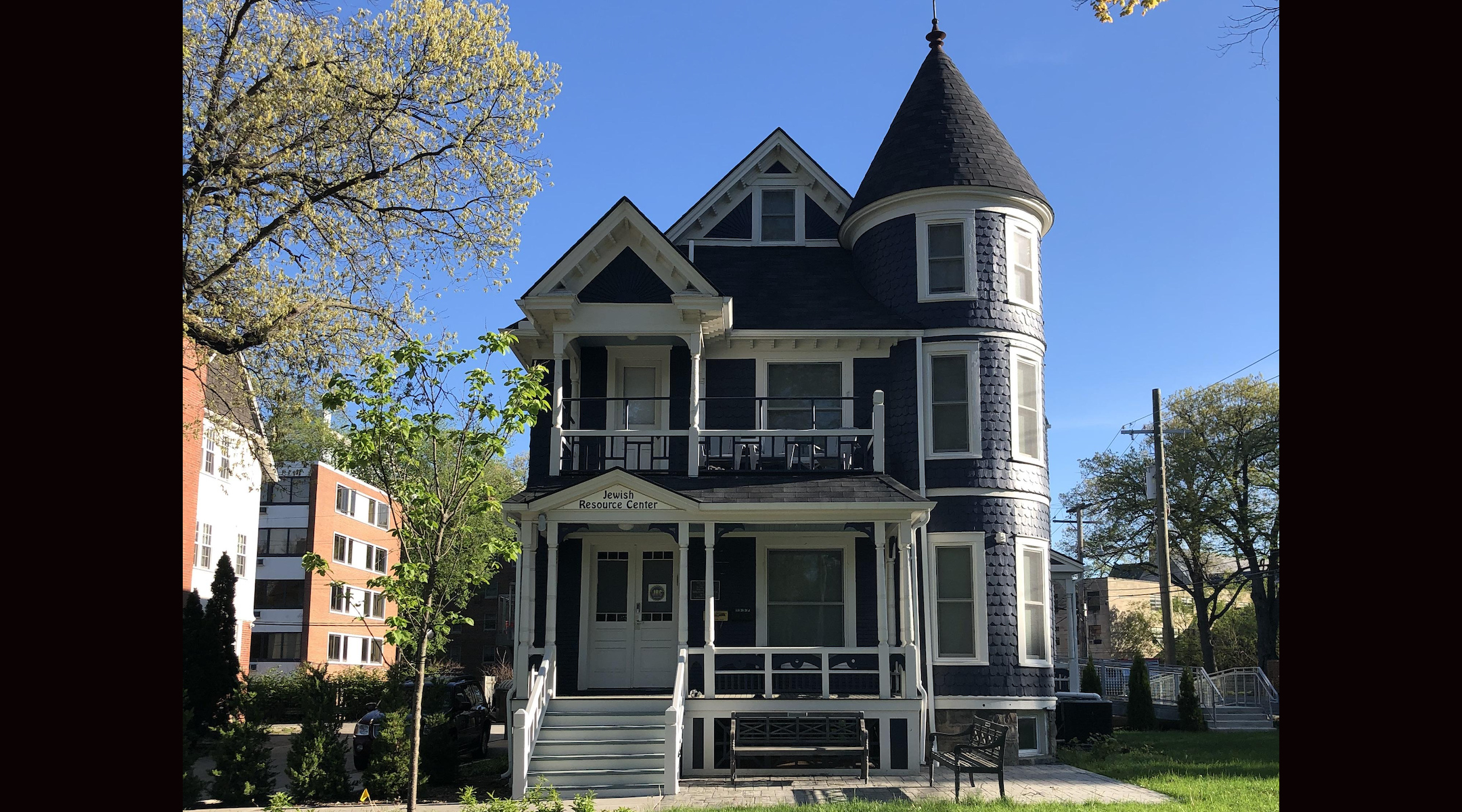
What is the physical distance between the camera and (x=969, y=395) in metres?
19.0

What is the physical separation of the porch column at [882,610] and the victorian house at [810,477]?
0.03 meters

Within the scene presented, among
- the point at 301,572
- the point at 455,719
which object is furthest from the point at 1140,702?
the point at 301,572

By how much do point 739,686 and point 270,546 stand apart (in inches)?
1441

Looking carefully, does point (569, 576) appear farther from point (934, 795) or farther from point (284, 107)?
point (284, 107)

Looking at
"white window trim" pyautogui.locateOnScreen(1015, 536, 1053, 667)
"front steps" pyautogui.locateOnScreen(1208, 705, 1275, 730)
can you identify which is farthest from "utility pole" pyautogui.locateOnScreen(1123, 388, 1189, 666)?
"white window trim" pyautogui.locateOnScreen(1015, 536, 1053, 667)

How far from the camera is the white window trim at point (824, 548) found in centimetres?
1836

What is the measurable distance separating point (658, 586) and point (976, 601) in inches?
206

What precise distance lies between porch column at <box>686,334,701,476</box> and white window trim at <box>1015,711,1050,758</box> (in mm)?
6564

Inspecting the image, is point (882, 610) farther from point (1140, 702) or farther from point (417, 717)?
point (1140, 702)

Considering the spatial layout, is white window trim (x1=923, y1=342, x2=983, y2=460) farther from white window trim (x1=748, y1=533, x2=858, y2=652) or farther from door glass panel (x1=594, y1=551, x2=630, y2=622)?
door glass panel (x1=594, y1=551, x2=630, y2=622)

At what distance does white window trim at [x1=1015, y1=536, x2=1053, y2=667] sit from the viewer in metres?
18.2

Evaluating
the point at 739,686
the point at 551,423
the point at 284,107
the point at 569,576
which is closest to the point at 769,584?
the point at 739,686

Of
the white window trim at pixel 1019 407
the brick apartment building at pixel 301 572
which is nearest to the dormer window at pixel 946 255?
the white window trim at pixel 1019 407

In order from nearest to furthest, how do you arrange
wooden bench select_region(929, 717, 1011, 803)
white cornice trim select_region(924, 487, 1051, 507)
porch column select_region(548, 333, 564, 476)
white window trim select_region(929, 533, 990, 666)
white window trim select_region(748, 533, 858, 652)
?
wooden bench select_region(929, 717, 1011, 803) < porch column select_region(548, 333, 564, 476) < white window trim select_region(929, 533, 990, 666) < white window trim select_region(748, 533, 858, 652) < white cornice trim select_region(924, 487, 1051, 507)
